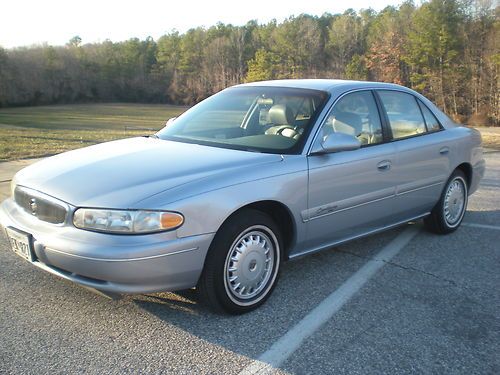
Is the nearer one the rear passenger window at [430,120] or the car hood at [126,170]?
the car hood at [126,170]

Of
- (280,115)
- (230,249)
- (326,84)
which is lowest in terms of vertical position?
(230,249)

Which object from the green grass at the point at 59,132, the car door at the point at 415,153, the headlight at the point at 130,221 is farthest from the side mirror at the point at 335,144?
the green grass at the point at 59,132

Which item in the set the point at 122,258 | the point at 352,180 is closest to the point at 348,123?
the point at 352,180

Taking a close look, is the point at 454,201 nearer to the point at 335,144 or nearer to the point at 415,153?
the point at 415,153

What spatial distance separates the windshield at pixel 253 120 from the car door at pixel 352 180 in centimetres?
20

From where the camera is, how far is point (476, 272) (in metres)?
4.24

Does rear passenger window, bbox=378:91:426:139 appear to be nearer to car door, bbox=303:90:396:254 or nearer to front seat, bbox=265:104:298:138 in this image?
car door, bbox=303:90:396:254

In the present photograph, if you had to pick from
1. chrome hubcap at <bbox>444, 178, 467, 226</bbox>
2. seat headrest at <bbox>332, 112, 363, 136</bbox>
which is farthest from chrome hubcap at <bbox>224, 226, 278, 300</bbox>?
chrome hubcap at <bbox>444, 178, 467, 226</bbox>

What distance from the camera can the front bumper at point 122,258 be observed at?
2848mm

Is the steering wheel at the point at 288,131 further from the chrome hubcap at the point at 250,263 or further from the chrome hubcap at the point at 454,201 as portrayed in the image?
the chrome hubcap at the point at 454,201

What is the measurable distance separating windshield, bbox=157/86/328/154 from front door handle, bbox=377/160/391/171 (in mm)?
746

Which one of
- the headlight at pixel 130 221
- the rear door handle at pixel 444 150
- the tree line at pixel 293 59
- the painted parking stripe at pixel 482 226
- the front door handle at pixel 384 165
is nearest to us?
the headlight at pixel 130 221

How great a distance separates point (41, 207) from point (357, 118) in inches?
103

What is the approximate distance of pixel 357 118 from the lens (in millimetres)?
4293
